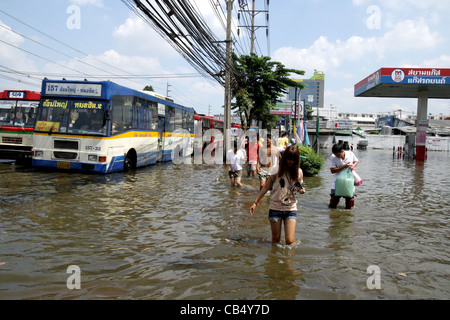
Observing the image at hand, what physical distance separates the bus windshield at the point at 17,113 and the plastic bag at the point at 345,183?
493 inches

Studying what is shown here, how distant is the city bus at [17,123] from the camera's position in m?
14.2

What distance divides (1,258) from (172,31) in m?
8.62

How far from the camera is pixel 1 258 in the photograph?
4688mm

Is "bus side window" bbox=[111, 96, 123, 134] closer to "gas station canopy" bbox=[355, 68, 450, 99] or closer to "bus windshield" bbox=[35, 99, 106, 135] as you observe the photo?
"bus windshield" bbox=[35, 99, 106, 135]

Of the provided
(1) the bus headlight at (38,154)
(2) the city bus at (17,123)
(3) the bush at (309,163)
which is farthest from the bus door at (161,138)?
(3) the bush at (309,163)

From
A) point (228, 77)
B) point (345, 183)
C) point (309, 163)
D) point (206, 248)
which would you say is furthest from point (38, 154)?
point (228, 77)

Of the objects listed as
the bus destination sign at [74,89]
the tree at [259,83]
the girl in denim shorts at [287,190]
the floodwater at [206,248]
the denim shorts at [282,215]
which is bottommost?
the floodwater at [206,248]

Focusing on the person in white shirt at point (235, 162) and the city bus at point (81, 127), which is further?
the city bus at point (81, 127)

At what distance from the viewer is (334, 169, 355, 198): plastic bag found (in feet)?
26.6

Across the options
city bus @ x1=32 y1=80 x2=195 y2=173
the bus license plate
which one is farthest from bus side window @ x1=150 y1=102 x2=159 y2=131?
the bus license plate

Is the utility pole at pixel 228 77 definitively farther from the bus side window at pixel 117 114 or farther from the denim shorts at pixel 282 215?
the denim shorts at pixel 282 215

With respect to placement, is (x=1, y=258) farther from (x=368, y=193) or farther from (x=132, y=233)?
(x=368, y=193)

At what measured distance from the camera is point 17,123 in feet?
48.0
